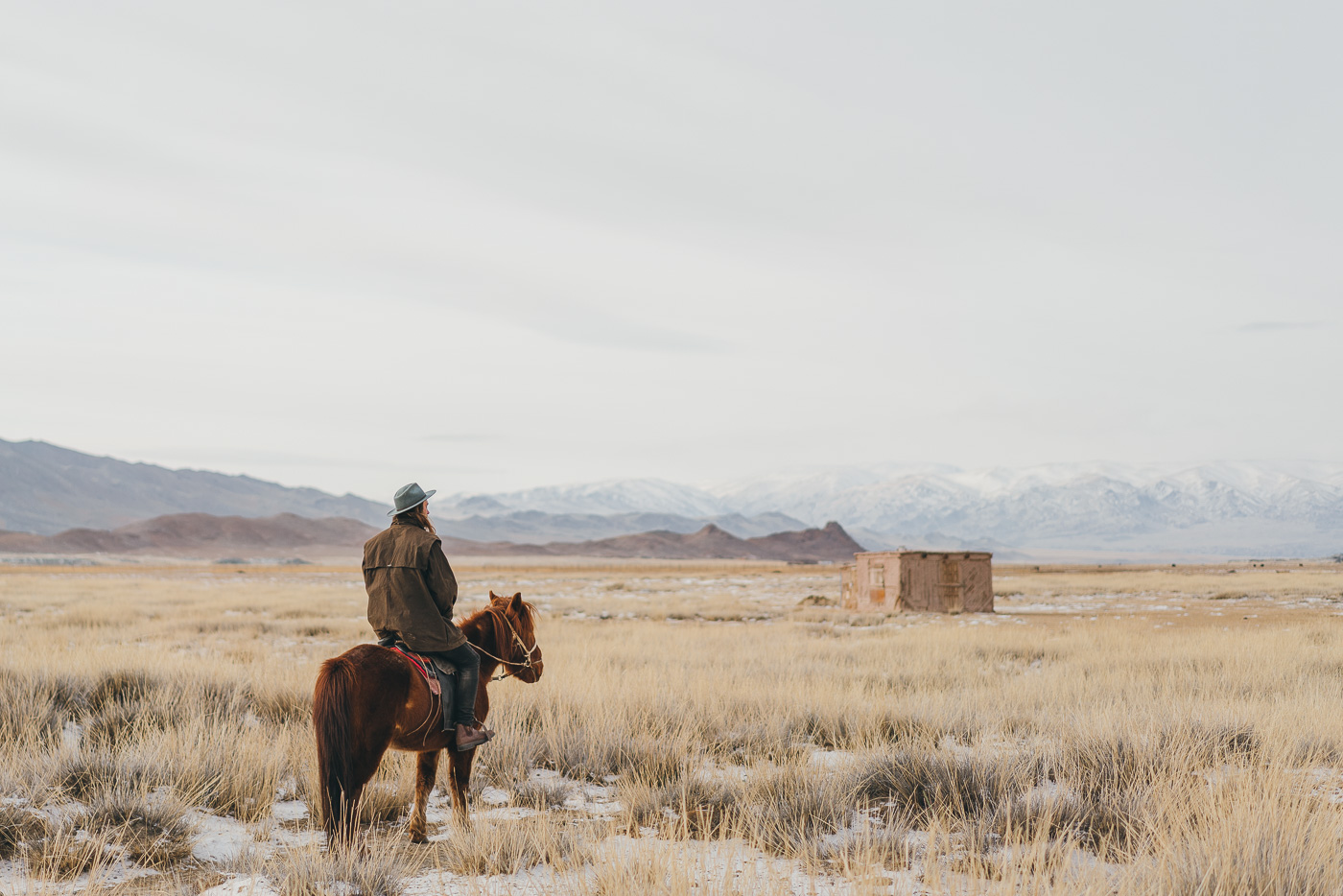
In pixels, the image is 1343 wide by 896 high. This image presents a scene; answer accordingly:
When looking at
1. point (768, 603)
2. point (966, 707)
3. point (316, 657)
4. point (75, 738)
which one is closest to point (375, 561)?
point (75, 738)

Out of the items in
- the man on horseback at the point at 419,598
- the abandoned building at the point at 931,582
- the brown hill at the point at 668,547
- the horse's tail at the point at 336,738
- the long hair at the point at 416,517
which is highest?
the long hair at the point at 416,517

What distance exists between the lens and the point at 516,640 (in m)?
5.86

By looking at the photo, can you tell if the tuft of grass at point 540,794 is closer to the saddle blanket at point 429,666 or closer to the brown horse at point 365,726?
the brown horse at point 365,726

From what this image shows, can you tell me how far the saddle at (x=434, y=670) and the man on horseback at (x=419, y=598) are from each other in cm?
2

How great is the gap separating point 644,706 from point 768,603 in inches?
1010

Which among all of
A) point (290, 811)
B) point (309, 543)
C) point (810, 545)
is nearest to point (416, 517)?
point (290, 811)

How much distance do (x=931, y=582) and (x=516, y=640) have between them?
23.1 m

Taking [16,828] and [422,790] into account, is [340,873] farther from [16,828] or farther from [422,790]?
[16,828]

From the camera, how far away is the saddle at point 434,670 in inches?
205

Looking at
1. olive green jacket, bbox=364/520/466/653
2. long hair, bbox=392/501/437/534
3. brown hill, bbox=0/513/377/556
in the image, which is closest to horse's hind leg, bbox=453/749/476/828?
olive green jacket, bbox=364/520/466/653

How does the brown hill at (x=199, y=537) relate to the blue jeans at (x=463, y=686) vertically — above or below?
below

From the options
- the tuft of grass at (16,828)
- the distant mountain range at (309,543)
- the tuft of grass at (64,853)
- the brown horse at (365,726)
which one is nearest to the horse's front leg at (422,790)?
the brown horse at (365,726)

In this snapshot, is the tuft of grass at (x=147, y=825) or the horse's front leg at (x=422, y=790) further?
the horse's front leg at (x=422, y=790)

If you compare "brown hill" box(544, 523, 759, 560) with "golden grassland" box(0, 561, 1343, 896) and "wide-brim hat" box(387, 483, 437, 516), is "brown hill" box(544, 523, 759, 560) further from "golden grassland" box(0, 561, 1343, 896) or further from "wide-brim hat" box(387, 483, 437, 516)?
"wide-brim hat" box(387, 483, 437, 516)
